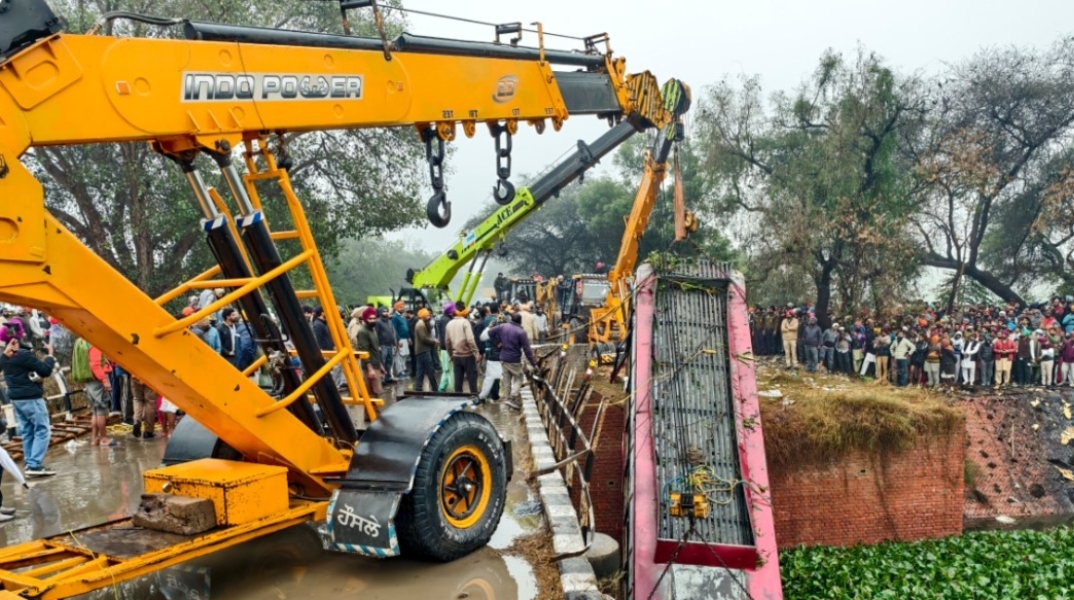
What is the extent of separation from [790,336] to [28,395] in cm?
1660

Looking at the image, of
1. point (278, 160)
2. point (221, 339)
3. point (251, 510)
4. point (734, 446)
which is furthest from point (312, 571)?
point (221, 339)

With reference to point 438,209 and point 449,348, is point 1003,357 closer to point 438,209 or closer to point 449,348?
point 449,348

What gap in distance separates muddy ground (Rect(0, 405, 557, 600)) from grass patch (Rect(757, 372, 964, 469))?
24.2 feet

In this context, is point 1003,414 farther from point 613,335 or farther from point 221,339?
point 221,339

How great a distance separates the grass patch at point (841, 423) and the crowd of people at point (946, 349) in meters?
4.17

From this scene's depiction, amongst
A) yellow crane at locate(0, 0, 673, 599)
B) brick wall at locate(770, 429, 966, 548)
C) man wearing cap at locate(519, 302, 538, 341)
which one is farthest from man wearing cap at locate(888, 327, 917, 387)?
yellow crane at locate(0, 0, 673, 599)

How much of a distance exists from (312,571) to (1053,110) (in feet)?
90.4

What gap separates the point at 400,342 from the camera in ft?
52.1

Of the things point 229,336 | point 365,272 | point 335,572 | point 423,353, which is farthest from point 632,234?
point 365,272

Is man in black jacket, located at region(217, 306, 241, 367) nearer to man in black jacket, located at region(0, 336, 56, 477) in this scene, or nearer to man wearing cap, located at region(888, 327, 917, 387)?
man in black jacket, located at region(0, 336, 56, 477)

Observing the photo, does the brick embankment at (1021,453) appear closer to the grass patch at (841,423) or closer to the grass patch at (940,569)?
the grass patch at (940,569)

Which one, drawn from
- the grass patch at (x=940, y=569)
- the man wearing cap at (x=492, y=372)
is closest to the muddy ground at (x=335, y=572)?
the grass patch at (x=940, y=569)

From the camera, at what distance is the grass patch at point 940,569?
10.0 meters

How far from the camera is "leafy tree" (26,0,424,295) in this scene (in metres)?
19.0
